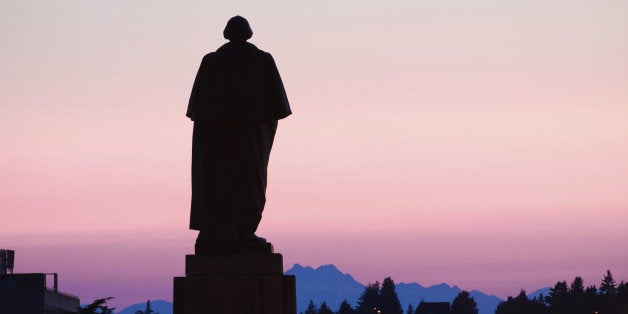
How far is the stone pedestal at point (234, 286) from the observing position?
17141mm

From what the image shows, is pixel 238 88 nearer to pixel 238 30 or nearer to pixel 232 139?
pixel 232 139

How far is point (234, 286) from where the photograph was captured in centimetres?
1717

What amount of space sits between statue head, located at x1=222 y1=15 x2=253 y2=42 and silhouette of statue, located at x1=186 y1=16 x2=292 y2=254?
26 centimetres

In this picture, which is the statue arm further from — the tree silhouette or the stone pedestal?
the tree silhouette

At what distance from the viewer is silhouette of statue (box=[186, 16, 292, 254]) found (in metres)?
17.6

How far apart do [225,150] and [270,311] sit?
7.17 feet

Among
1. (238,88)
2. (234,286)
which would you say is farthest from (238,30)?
(234,286)

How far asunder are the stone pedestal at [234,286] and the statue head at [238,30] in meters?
2.86

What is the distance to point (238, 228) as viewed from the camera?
1764cm

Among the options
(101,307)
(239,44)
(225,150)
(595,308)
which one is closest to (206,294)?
(225,150)

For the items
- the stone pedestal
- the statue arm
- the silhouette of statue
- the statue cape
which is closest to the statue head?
the statue cape

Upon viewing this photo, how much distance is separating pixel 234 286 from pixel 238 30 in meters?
3.37

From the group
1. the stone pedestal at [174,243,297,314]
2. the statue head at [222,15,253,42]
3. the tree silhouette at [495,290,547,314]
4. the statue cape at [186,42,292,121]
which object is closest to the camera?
the stone pedestal at [174,243,297,314]

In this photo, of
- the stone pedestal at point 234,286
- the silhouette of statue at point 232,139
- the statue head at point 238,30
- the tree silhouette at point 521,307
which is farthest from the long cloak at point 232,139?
the tree silhouette at point 521,307
